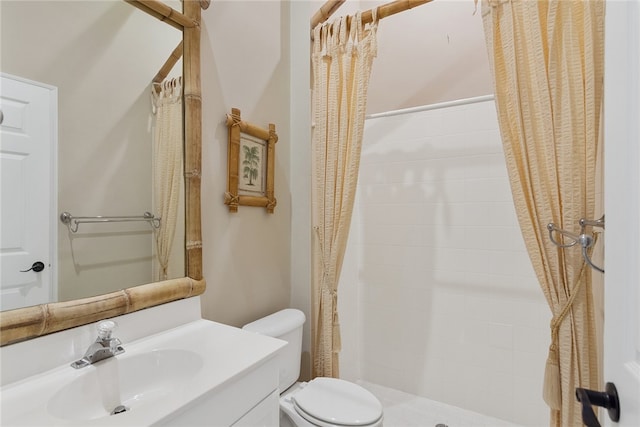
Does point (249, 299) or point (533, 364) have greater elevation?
point (249, 299)

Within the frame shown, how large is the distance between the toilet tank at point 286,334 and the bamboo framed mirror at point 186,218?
0.36 m

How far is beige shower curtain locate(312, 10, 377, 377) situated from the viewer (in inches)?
60.9

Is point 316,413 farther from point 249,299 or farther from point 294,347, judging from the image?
point 249,299

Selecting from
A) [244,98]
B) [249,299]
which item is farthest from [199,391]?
[244,98]

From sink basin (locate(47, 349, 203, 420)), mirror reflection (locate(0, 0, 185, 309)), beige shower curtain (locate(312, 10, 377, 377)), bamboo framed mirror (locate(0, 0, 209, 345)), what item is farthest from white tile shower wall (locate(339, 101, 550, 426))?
mirror reflection (locate(0, 0, 185, 309))

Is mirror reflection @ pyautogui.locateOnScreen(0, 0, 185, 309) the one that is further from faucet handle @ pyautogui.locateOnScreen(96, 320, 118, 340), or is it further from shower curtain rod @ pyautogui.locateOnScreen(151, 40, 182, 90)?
faucet handle @ pyautogui.locateOnScreen(96, 320, 118, 340)

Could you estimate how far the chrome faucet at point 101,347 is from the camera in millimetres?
888

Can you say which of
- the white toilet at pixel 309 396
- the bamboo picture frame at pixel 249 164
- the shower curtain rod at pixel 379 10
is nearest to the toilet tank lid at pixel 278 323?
the white toilet at pixel 309 396

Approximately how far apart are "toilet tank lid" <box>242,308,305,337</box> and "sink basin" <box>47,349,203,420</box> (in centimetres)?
40

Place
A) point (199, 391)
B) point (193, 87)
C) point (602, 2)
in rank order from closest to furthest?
point (199, 391), point (602, 2), point (193, 87)

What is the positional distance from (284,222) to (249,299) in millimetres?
468

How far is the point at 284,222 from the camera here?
182 centimetres

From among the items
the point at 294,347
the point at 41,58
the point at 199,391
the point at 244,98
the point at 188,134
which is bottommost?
the point at 294,347
